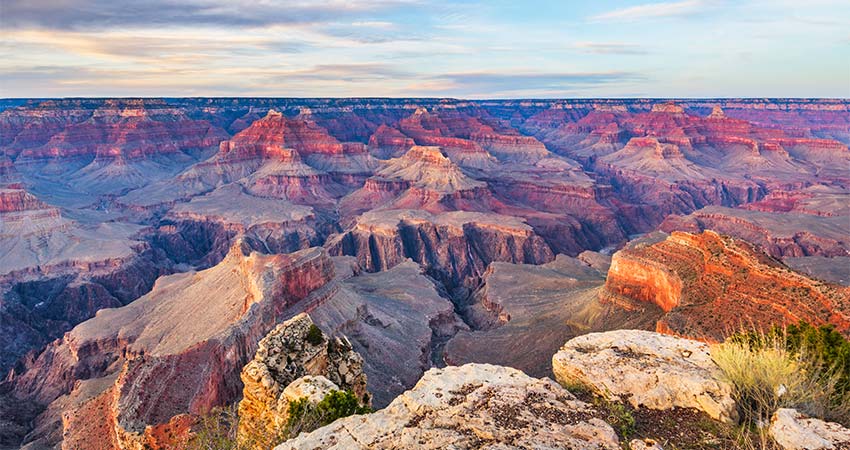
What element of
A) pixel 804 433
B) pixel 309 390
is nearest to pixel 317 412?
pixel 309 390

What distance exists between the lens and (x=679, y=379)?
47.6ft

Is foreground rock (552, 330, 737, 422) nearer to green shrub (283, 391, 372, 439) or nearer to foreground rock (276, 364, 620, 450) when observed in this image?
foreground rock (276, 364, 620, 450)

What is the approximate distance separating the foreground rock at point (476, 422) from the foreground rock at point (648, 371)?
177cm

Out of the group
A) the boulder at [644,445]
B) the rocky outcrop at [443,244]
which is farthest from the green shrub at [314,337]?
the rocky outcrop at [443,244]

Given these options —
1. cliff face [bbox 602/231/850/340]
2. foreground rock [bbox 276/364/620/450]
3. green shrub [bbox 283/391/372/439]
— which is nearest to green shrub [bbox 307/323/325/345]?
green shrub [bbox 283/391/372/439]

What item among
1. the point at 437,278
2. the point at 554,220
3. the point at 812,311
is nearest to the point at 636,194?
the point at 554,220

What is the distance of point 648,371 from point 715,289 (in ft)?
103

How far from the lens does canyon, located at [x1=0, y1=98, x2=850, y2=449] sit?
37719 mm

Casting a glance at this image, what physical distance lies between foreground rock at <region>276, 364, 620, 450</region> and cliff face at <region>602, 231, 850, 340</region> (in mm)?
20843

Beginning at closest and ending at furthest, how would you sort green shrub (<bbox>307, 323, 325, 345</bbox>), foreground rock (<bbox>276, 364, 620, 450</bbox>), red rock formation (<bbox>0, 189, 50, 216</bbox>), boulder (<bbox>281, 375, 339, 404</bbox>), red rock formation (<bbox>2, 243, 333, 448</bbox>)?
foreground rock (<bbox>276, 364, 620, 450</bbox>), boulder (<bbox>281, 375, 339, 404</bbox>), green shrub (<bbox>307, 323, 325, 345</bbox>), red rock formation (<bbox>2, 243, 333, 448</bbox>), red rock formation (<bbox>0, 189, 50, 216</bbox>)

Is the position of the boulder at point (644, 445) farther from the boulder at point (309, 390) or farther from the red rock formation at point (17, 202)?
the red rock formation at point (17, 202)

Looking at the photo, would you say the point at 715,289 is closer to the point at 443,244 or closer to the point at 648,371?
the point at 648,371

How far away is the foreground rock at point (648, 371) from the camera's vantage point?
13.8m

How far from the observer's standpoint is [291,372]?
20.2 m
